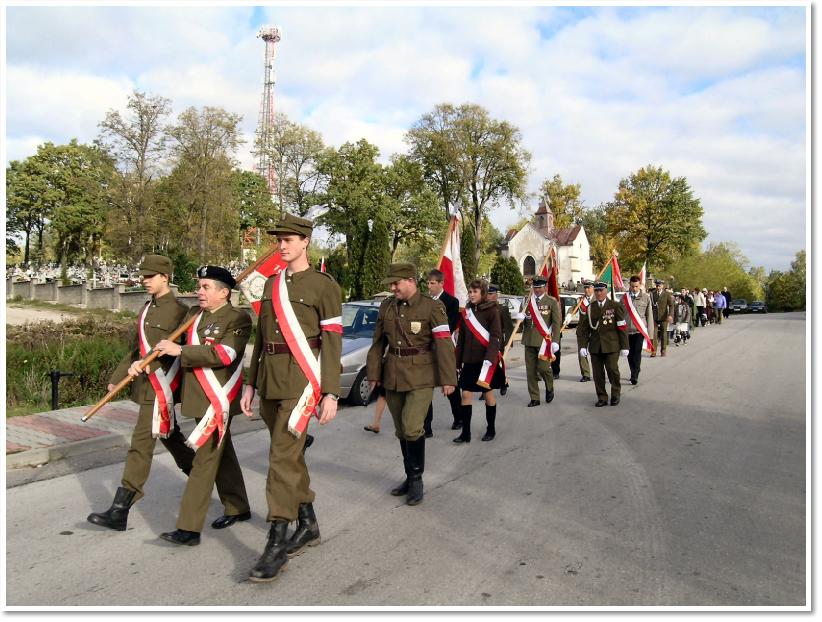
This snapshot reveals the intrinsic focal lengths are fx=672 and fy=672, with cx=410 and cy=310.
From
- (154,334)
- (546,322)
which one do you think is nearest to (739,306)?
(546,322)

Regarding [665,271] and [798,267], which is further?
[798,267]

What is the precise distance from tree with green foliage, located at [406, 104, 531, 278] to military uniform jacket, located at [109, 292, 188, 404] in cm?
5240

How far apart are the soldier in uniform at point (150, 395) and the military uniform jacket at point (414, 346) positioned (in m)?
1.68

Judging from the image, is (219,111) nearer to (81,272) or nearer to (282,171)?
(81,272)

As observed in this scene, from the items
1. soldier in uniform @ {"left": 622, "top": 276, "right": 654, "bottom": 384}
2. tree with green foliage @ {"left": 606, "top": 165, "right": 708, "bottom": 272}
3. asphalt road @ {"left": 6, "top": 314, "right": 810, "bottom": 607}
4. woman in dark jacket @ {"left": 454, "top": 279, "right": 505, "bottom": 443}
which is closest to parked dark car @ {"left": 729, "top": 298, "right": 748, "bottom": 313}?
tree with green foliage @ {"left": 606, "top": 165, "right": 708, "bottom": 272}

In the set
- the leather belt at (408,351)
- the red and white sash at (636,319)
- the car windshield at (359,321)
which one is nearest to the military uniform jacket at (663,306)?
the red and white sash at (636,319)

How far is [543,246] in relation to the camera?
280 ft

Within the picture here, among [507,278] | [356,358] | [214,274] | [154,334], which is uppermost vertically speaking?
[507,278]

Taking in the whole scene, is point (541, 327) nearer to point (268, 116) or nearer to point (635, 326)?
point (635, 326)

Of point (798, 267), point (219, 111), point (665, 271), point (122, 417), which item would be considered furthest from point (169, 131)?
point (798, 267)

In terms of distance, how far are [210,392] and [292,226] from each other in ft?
4.21

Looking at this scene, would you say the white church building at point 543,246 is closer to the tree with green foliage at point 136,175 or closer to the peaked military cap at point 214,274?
the tree with green foliage at point 136,175

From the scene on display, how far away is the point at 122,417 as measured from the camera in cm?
850
